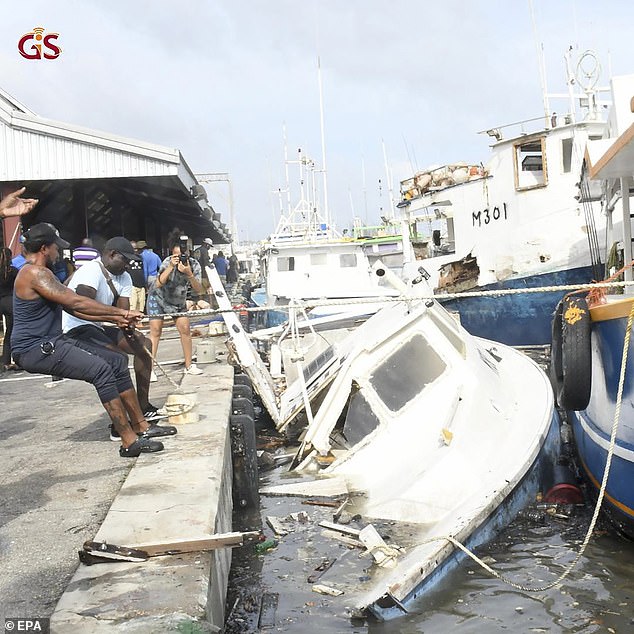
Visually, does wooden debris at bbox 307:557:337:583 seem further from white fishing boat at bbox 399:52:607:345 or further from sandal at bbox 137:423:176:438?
white fishing boat at bbox 399:52:607:345

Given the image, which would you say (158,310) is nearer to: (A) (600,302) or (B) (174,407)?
(B) (174,407)

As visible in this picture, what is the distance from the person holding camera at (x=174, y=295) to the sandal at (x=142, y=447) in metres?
3.60

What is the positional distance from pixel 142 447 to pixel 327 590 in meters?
1.78

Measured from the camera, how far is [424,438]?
23.6ft

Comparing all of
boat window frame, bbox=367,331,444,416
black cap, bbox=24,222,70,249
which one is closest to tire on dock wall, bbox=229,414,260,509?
boat window frame, bbox=367,331,444,416

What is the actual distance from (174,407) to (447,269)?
1315 cm

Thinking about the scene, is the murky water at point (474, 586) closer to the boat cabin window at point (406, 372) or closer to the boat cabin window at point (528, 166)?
the boat cabin window at point (406, 372)

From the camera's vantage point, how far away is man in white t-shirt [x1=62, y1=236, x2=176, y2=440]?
253 inches

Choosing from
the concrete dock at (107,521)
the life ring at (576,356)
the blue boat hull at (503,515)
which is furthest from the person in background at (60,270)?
the life ring at (576,356)

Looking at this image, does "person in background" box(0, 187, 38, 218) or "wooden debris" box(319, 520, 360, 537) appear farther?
"wooden debris" box(319, 520, 360, 537)

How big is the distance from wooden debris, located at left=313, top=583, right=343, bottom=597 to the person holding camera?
15.3ft

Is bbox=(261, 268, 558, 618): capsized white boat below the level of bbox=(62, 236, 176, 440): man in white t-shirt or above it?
below

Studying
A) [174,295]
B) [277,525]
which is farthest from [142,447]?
[174,295]

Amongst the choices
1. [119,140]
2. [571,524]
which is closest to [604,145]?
[571,524]
